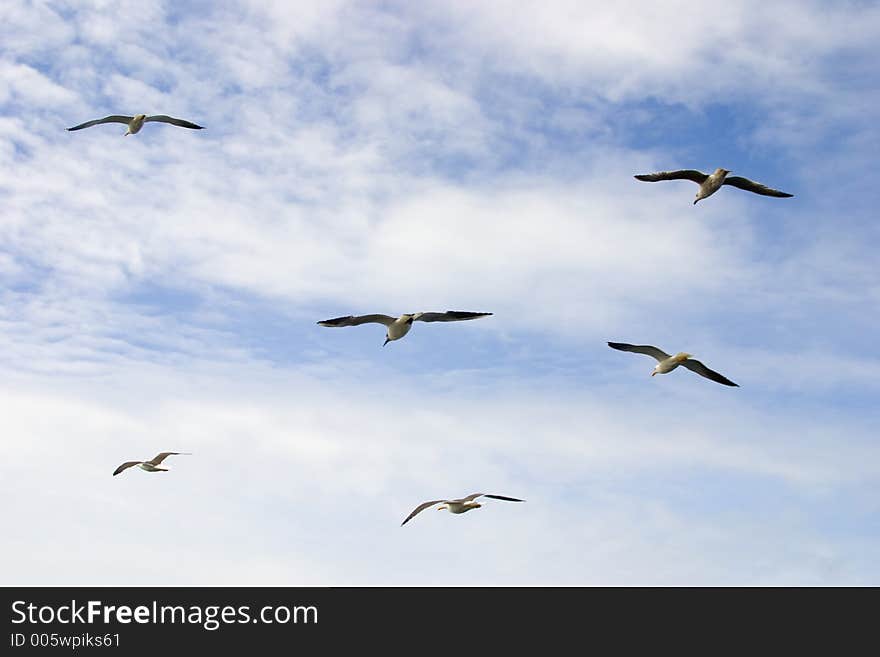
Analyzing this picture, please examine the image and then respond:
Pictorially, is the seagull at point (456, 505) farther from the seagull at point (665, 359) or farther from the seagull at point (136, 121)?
the seagull at point (136, 121)

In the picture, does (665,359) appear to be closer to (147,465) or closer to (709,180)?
(709,180)

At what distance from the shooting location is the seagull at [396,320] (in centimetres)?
4275

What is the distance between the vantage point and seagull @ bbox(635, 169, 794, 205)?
147 ft

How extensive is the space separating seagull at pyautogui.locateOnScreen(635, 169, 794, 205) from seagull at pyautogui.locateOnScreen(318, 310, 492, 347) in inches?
438

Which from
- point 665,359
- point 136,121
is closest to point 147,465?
point 136,121

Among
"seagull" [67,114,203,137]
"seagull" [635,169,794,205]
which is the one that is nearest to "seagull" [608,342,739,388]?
"seagull" [635,169,794,205]

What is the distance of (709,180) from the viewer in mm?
44906

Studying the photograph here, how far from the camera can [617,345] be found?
43.5 m

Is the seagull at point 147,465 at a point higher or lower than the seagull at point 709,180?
lower

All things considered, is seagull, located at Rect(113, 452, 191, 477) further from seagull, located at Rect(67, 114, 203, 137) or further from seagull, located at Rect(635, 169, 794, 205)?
seagull, located at Rect(635, 169, 794, 205)

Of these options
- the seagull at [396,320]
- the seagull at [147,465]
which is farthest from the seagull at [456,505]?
the seagull at [147,465]

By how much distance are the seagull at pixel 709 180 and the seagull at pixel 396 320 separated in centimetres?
1112
